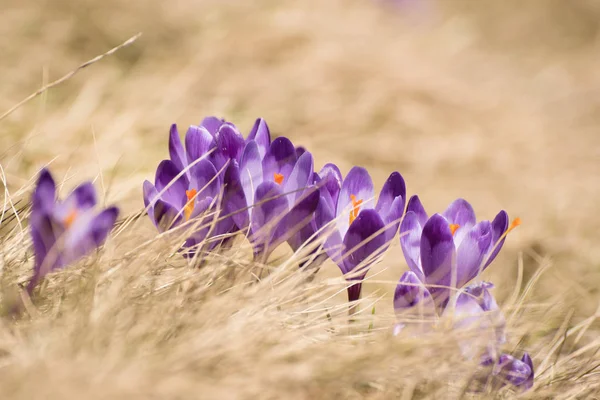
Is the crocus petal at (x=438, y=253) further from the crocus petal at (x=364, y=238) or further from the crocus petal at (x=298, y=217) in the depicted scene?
the crocus petal at (x=298, y=217)

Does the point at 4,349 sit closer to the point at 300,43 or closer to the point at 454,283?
the point at 454,283

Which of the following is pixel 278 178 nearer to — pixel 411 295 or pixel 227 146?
pixel 227 146

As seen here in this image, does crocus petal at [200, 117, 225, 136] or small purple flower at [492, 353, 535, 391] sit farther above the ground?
crocus petal at [200, 117, 225, 136]

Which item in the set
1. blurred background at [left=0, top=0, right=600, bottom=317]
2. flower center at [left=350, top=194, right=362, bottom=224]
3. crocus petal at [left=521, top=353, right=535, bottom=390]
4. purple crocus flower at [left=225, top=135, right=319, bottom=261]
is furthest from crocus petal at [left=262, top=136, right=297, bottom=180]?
blurred background at [left=0, top=0, right=600, bottom=317]

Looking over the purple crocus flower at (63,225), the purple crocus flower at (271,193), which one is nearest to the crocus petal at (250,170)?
the purple crocus flower at (271,193)

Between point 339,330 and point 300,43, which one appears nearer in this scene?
point 339,330

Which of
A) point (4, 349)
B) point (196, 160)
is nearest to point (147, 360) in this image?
point (4, 349)

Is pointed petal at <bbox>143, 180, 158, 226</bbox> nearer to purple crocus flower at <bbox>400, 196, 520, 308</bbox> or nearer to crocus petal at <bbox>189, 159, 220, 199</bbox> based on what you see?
crocus petal at <bbox>189, 159, 220, 199</bbox>
